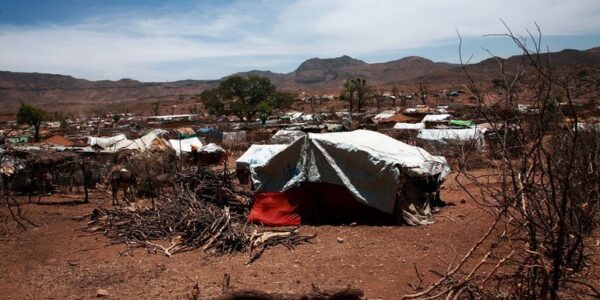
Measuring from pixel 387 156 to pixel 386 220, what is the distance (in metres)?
1.40

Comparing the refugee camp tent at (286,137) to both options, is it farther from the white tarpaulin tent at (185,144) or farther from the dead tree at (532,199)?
the dead tree at (532,199)

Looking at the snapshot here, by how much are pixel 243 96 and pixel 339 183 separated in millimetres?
50410

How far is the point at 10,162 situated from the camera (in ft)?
49.4

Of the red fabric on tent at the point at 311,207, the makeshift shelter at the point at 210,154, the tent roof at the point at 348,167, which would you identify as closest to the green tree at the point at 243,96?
the makeshift shelter at the point at 210,154

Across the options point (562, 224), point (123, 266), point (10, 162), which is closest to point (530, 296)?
point (562, 224)

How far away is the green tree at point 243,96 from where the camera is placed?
5753 cm

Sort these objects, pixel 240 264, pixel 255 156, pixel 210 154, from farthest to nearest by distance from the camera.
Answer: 1. pixel 210 154
2. pixel 255 156
3. pixel 240 264

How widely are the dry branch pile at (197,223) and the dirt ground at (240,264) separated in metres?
0.31

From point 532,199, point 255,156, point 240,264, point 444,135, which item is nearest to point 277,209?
point 240,264

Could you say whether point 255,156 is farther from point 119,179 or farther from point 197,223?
point 197,223

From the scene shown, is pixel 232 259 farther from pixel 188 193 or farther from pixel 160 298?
pixel 188 193

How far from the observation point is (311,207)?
10.7 meters

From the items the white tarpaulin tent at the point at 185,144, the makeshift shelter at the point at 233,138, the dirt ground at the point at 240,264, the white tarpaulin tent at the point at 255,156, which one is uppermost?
the white tarpaulin tent at the point at 255,156

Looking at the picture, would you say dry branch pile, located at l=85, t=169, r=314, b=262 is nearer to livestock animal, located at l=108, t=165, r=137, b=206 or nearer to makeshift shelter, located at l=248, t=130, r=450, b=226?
makeshift shelter, located at l=248, t=130, r=450, b=226
